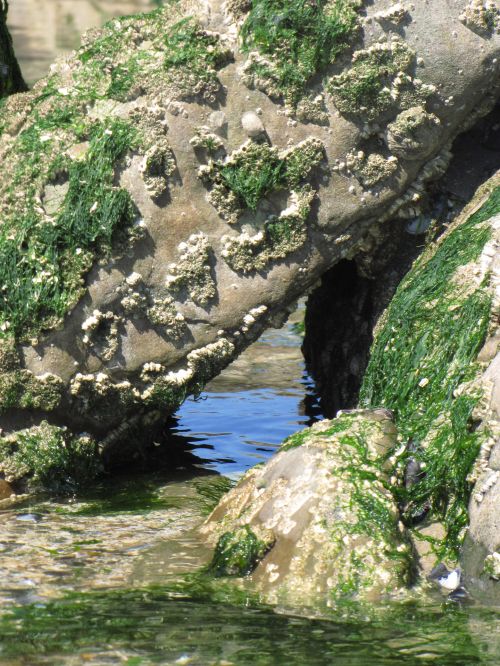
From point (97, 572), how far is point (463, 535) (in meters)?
1.49

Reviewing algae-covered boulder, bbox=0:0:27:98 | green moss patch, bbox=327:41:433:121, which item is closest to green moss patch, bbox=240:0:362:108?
green moss patch, bbox=327:41:433:121

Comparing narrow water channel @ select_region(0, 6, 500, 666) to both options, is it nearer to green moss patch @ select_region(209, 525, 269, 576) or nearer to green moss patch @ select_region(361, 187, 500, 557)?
green moss patch @ select_region(209, 525, 269, 576)

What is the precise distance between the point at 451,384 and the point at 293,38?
1955 mm

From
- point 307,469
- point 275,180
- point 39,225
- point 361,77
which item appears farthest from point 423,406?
point 39,225

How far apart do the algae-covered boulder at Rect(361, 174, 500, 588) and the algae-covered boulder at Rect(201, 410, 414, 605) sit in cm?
17

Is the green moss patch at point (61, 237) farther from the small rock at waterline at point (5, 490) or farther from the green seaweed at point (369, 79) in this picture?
the green seaweed at point (369, 79)

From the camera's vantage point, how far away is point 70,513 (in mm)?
5156

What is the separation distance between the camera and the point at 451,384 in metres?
4.70

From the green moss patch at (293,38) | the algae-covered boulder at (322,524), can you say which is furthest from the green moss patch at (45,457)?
the green moss patch at (293,38)

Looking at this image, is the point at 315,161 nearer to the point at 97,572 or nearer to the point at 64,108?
the point at 64,108

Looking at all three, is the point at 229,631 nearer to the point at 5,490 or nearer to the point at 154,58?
the point at 5,490

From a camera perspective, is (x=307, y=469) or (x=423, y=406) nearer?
(x=307, y=469)

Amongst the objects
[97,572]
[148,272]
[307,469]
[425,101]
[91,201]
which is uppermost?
[425,101]

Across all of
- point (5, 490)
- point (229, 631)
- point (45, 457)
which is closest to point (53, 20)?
point (45, 457)
